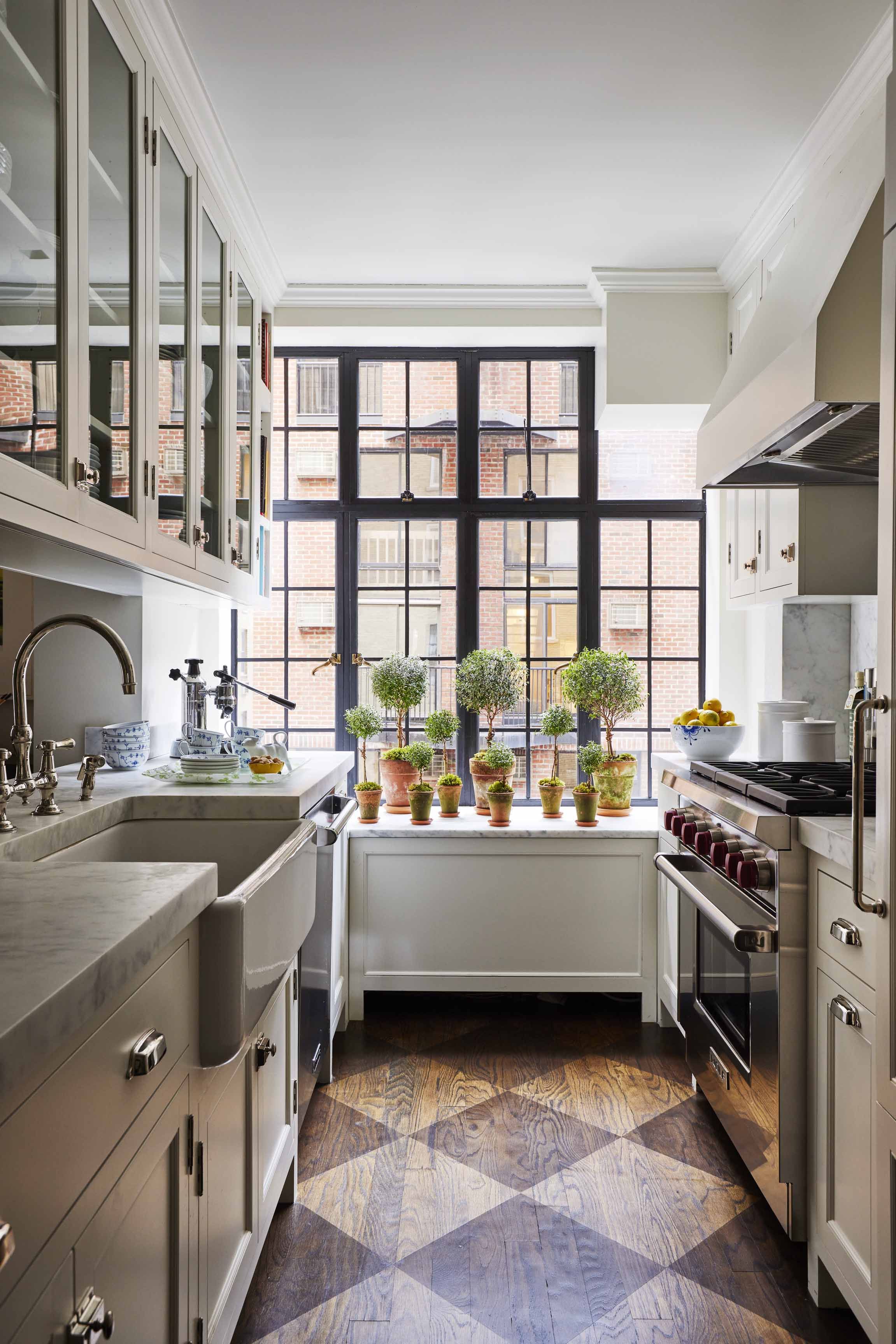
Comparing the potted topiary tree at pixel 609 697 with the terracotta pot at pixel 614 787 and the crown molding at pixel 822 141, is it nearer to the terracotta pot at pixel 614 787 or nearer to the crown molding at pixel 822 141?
the terracotta pot at pixel 614 787

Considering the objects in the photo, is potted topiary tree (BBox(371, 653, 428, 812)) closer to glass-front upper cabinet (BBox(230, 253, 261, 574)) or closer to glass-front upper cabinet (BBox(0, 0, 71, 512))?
glass-front upper cabinet (BBox(230, 253, 261, 574))

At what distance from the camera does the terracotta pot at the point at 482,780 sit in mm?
3396

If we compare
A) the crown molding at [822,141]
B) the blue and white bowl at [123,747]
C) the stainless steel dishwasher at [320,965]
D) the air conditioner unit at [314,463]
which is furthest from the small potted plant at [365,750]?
the crown molding at [822,141]

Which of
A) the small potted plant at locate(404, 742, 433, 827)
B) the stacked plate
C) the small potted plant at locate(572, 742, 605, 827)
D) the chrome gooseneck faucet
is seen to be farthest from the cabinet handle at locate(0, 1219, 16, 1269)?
the small potted plant at locate(572, 742, 605, 827)

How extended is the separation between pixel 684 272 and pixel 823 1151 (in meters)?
2.89

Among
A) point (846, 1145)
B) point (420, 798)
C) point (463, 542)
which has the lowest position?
point (846, 1145)

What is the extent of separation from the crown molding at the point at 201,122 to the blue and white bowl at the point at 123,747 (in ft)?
4.92

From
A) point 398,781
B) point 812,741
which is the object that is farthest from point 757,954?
point 398,781

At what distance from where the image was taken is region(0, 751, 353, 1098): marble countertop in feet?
2.21

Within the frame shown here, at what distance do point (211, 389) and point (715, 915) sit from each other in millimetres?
1862

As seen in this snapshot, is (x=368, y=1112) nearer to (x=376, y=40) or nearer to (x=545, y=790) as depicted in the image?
(x=545, y=790)

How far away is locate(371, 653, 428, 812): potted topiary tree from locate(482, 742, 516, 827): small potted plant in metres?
0.31

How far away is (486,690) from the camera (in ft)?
11.3

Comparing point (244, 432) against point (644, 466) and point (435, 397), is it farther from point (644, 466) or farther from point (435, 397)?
point (644, 466)
